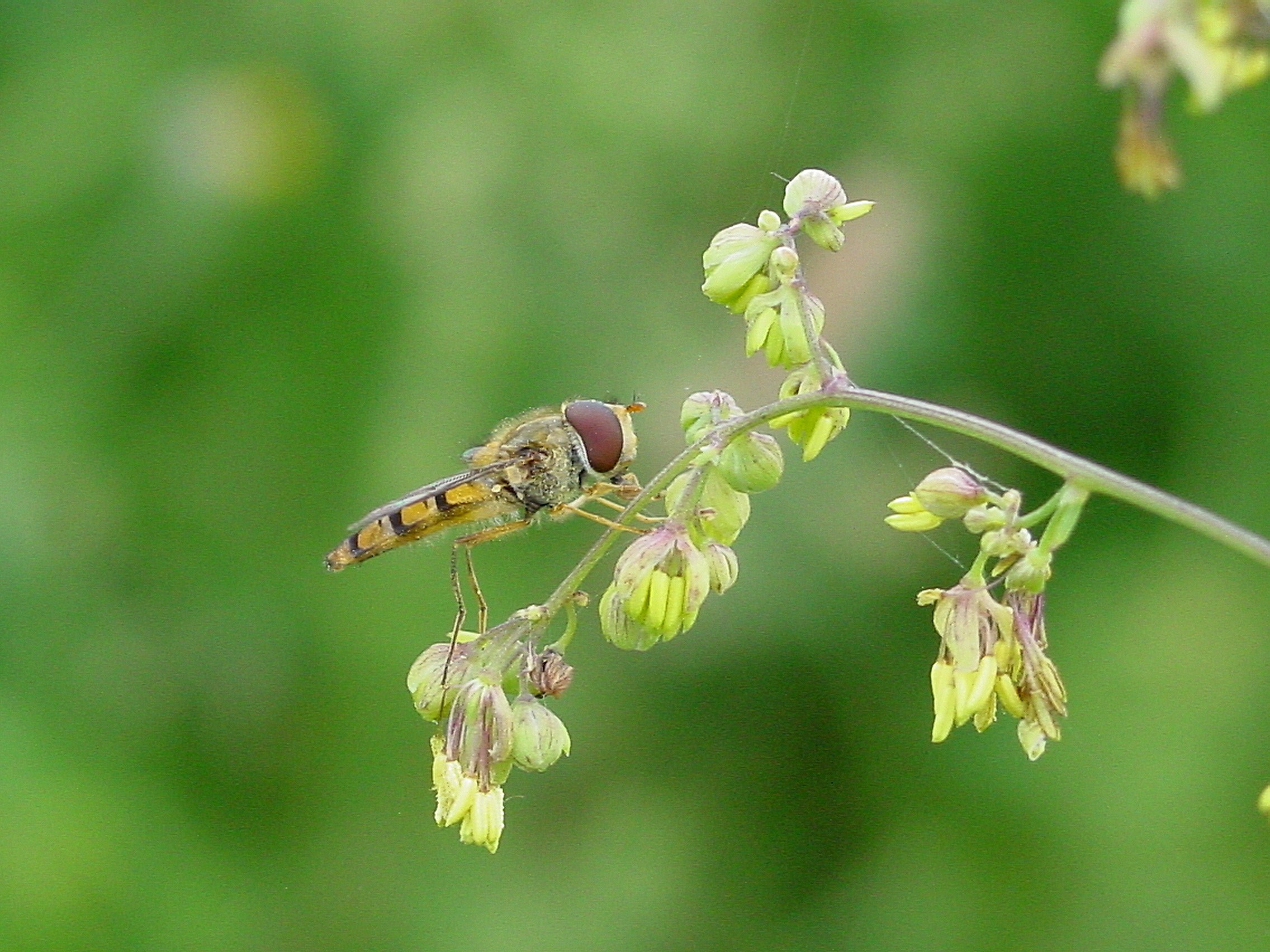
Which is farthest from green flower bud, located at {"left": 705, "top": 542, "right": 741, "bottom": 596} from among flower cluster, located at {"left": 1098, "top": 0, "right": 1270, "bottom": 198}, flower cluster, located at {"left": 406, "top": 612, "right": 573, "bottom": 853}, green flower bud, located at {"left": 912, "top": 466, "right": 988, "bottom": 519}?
flower cluster, located at {"left": 1098, "top": 0, "right": 1270, "bottom": 198}

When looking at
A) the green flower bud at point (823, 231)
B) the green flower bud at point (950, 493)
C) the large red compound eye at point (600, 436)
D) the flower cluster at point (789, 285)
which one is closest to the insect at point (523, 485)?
the large red compound eye at point (600, 436)

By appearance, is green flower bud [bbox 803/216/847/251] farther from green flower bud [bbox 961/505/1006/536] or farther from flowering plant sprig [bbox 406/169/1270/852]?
green flower bud [bbox 961/505/1006/536]

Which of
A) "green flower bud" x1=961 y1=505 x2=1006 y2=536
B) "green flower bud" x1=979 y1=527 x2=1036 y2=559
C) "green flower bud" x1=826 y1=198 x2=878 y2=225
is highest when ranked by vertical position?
"green flower bud" x1=826 y1=198 x2=878 y2=225

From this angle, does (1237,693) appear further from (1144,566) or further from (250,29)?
(250,29)

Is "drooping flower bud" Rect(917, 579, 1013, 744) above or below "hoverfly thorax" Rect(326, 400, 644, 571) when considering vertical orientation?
below

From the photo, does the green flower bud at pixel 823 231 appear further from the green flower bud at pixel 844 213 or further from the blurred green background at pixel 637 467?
the blurred green background at pixel 637 467

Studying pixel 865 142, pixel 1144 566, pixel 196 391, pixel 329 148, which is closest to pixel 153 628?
pixel 196 391
